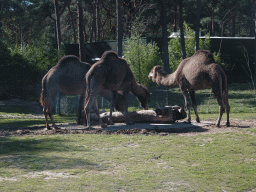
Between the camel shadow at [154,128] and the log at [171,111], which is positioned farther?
the log at [171,111]

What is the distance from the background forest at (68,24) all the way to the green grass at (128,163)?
29.1 feet

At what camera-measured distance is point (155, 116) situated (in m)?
13.3

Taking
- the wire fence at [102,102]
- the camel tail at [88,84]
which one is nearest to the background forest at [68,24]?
the wire fence at [102,102]

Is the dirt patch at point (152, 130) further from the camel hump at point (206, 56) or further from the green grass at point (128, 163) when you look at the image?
the camel hump at point (206, 56)

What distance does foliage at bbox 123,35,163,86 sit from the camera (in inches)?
1136

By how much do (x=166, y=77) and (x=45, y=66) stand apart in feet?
47.4

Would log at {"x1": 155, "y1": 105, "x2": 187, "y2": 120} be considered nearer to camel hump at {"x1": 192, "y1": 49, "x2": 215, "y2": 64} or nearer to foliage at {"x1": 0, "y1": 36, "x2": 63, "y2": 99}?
camel hump at {"x1": 192, "y1": 49, "x2": 215, "y2": 64}

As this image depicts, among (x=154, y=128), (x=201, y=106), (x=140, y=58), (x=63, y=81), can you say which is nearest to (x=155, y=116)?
(x=154, y=128)

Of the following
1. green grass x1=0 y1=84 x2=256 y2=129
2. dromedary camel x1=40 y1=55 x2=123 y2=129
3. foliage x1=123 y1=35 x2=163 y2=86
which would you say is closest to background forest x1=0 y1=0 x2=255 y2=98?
foliage x1=123 y1=35 x2=163 y2=86

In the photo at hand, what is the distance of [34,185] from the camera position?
6074mm

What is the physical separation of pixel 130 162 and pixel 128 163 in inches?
3.8

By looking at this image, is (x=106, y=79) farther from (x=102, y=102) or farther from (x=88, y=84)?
(x=102, y=102)

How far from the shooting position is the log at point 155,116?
13.1 meters

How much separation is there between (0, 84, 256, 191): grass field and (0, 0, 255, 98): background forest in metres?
8.76
